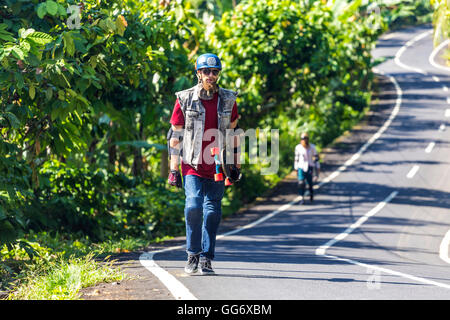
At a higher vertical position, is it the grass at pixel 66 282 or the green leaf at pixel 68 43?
the green leaf at pixel 68 43

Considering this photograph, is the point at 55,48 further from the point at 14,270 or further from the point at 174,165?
the point at 14,270

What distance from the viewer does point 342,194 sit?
20.5 meters

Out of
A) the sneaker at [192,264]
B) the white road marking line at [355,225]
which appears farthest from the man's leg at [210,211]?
the white road marking line at [355,225]

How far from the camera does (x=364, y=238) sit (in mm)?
14000

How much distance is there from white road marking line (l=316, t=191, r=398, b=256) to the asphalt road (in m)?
0.02

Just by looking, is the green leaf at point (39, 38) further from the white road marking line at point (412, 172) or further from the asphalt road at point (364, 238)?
the white road marking line at point (412, 172)

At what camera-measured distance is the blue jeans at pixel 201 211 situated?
23.5ft

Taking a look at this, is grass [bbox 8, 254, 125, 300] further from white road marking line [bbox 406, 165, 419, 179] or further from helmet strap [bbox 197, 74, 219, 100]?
white road marking line [bbox 406, 165, 419, 179]

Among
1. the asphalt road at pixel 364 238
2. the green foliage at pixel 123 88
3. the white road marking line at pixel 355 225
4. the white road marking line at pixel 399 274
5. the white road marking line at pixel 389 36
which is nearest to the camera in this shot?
the asphalt road at pixel 364 238

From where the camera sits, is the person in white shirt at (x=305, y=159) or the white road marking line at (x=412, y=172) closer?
the person in white shirt at (x=305, y=159)

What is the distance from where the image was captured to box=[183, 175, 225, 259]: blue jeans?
23.5 ft

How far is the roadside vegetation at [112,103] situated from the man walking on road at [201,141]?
1.05 m

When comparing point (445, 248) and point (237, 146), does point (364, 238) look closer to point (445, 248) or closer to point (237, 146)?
point (445, 248)
